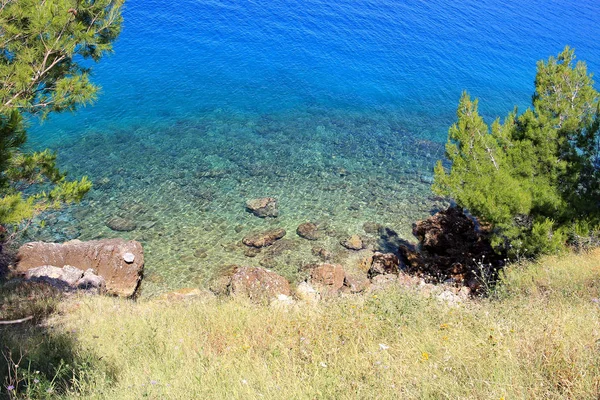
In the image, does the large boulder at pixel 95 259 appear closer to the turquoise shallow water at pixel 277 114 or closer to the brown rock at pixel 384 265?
the turquoise shallow water at pixel 277 114

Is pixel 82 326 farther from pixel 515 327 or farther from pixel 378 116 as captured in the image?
pixel 378 116

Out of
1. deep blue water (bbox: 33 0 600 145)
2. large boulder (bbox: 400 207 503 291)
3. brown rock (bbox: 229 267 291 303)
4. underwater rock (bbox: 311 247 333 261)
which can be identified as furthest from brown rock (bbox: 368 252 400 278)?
deep blue water (bbox: 33 0 600 145)

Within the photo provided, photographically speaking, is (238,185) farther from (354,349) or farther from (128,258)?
(354,349)

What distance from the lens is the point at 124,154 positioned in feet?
70.1

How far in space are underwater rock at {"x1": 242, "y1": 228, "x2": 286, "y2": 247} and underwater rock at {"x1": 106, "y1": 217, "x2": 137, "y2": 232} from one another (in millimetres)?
4281

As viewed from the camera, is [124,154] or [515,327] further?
[124,154]

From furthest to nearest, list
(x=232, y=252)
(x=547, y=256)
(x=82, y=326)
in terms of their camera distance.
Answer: (x=232, y=252) < (x=547, y=256) < (x=82, y=326)

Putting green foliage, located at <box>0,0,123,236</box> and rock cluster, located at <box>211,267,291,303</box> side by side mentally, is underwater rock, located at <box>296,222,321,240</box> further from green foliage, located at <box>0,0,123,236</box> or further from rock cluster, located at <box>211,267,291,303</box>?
green foliage, located at <box>0,0,123,236</box>

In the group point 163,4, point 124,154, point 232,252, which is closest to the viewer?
point 232,252

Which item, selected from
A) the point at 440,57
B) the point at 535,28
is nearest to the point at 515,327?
the point at 440,57

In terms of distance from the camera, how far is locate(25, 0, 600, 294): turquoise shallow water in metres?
17.3

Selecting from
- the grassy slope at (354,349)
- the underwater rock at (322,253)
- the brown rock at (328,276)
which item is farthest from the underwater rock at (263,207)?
the grassy slope at (354,349)

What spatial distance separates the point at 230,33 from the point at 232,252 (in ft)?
84.9

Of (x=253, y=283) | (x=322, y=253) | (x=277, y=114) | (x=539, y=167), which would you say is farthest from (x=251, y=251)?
(x=277, y=114)
